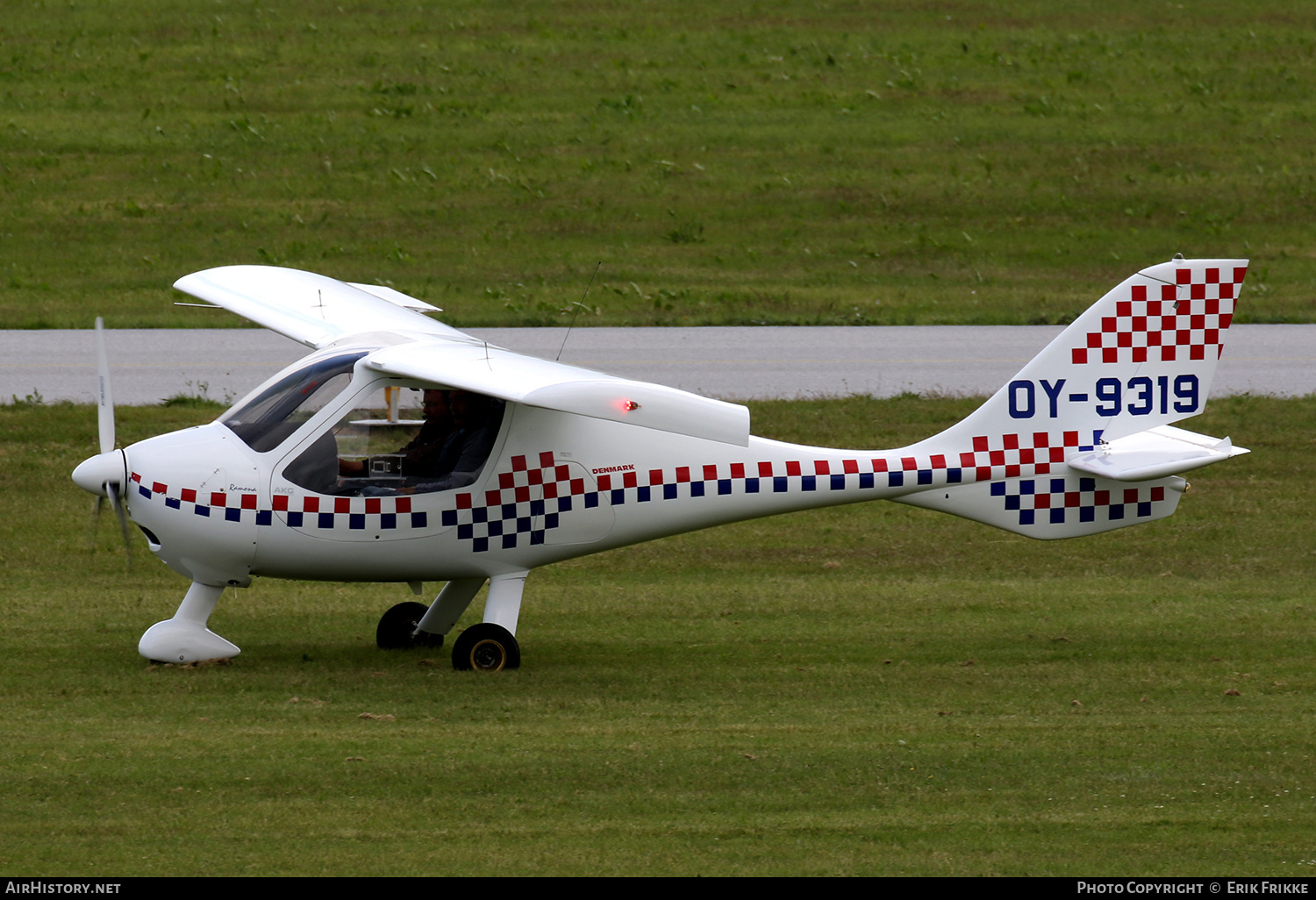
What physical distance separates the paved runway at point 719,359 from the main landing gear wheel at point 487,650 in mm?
9419

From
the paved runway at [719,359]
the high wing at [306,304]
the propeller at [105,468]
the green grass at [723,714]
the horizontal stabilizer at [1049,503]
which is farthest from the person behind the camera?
the paved runway at [719,359]

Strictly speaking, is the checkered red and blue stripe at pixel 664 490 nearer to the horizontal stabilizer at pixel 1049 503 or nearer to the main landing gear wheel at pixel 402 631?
the horizontal stabilizer at pixel 1049 503

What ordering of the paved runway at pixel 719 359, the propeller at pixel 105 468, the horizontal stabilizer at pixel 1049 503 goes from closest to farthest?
the propeller at pixel 105 468
the horizontal stabilizer at pixel 1049 503
the paved runway at pixel 719 359

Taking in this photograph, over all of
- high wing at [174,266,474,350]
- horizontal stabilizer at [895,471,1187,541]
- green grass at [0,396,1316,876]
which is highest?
high wing at [174,266,474,350]

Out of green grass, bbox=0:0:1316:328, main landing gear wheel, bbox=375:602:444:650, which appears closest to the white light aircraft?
main landing gear wheel, bbox=375:602:444:650

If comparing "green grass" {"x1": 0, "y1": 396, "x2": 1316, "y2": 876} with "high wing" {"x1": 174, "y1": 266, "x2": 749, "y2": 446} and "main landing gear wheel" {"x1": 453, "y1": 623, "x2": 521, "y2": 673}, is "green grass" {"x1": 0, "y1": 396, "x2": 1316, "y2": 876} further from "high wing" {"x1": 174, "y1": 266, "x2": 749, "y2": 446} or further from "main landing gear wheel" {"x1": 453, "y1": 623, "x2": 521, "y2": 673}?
"high wing" {"x1": 174, "y1": 266, "x2": 749, "y2": 446}

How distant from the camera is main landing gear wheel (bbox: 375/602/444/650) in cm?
1147

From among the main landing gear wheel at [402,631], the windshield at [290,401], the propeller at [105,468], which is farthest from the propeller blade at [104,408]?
the main landing gear wheel at [402,631]

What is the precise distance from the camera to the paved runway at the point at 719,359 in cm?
2045

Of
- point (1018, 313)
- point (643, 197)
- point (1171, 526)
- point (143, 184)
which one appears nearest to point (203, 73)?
point (143, 184)

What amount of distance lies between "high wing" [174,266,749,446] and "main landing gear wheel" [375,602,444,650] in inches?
73.7

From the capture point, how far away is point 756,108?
3425 centimetres

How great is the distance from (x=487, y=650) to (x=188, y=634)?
1908mm

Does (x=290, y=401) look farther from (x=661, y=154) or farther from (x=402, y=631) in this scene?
(x=661, y=154)
